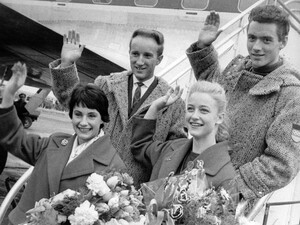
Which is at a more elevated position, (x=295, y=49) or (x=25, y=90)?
(x=295, y=49)

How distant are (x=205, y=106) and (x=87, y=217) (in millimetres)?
887

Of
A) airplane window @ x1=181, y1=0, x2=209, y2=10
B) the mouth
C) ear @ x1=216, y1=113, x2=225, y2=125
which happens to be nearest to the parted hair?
the mouth

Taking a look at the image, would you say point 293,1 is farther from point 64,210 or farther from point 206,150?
point 64,210

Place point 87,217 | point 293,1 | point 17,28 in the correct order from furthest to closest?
point 17,28 < point 293,1 < point 87,217

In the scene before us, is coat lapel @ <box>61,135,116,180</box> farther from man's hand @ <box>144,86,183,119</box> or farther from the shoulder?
man's hand @ <box>144,86,183,119</box>

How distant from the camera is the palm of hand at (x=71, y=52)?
2.69 metres

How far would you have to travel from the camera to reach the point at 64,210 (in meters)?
1.73

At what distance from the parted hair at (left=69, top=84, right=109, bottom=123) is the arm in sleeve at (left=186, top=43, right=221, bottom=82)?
2.11 feet

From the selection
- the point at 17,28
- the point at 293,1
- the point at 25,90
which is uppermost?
the point at 293,1

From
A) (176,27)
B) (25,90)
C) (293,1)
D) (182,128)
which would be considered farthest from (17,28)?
(182,128)

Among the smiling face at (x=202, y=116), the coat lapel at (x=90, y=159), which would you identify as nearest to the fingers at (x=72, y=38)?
the coat lapel at (x=90, y=159)

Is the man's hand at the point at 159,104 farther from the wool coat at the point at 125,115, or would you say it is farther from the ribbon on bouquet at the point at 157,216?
the ribbon on bouquet at the point at 157,216

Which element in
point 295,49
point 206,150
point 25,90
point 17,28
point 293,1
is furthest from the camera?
point 17,28

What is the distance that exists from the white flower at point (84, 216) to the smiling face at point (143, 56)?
1182 millimetres
